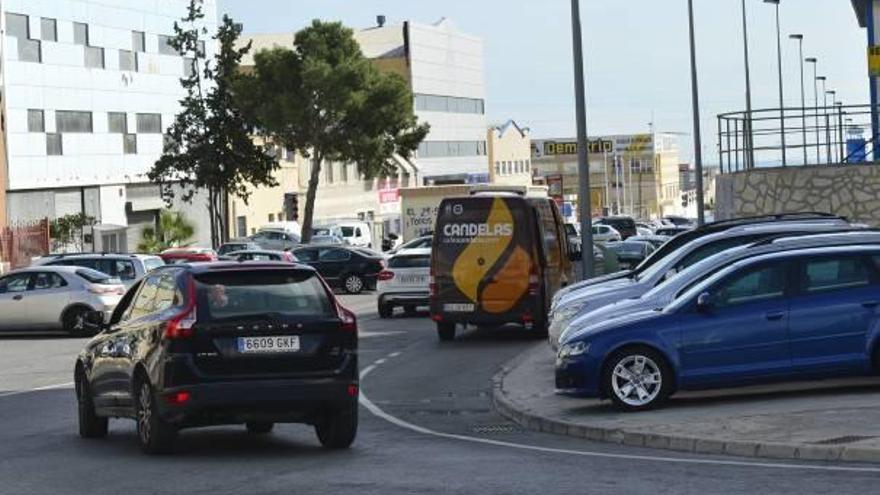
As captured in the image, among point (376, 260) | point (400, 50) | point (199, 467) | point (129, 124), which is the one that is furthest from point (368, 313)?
point (400, 50)

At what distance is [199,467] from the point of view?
13.2 m

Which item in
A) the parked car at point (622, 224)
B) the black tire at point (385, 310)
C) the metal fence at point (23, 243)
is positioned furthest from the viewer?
the parked car at point (622, 224)

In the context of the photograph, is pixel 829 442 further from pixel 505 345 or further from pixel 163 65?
pixel 163 65

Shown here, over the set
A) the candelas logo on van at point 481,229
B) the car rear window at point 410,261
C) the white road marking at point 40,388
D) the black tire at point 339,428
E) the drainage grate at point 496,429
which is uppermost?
the candelas logo on van at point 481,229

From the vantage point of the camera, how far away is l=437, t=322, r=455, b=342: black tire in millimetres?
29234

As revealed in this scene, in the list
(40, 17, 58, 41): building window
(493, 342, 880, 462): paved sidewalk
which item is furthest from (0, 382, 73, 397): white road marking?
(40, 17, 58, 41): building window

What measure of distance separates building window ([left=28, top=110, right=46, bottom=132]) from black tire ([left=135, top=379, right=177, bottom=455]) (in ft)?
172

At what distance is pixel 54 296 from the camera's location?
1328 inches

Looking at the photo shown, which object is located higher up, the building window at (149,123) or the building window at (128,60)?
the building window at (128,60)

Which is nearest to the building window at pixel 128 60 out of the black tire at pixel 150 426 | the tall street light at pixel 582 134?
the tall street light at pixel 582 134

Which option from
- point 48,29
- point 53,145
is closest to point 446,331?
point 53,145

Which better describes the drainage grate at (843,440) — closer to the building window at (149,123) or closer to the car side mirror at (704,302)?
the car side mirror at (704,302)

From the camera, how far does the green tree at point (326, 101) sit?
69750 mm

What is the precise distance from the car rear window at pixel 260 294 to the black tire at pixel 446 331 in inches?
598
